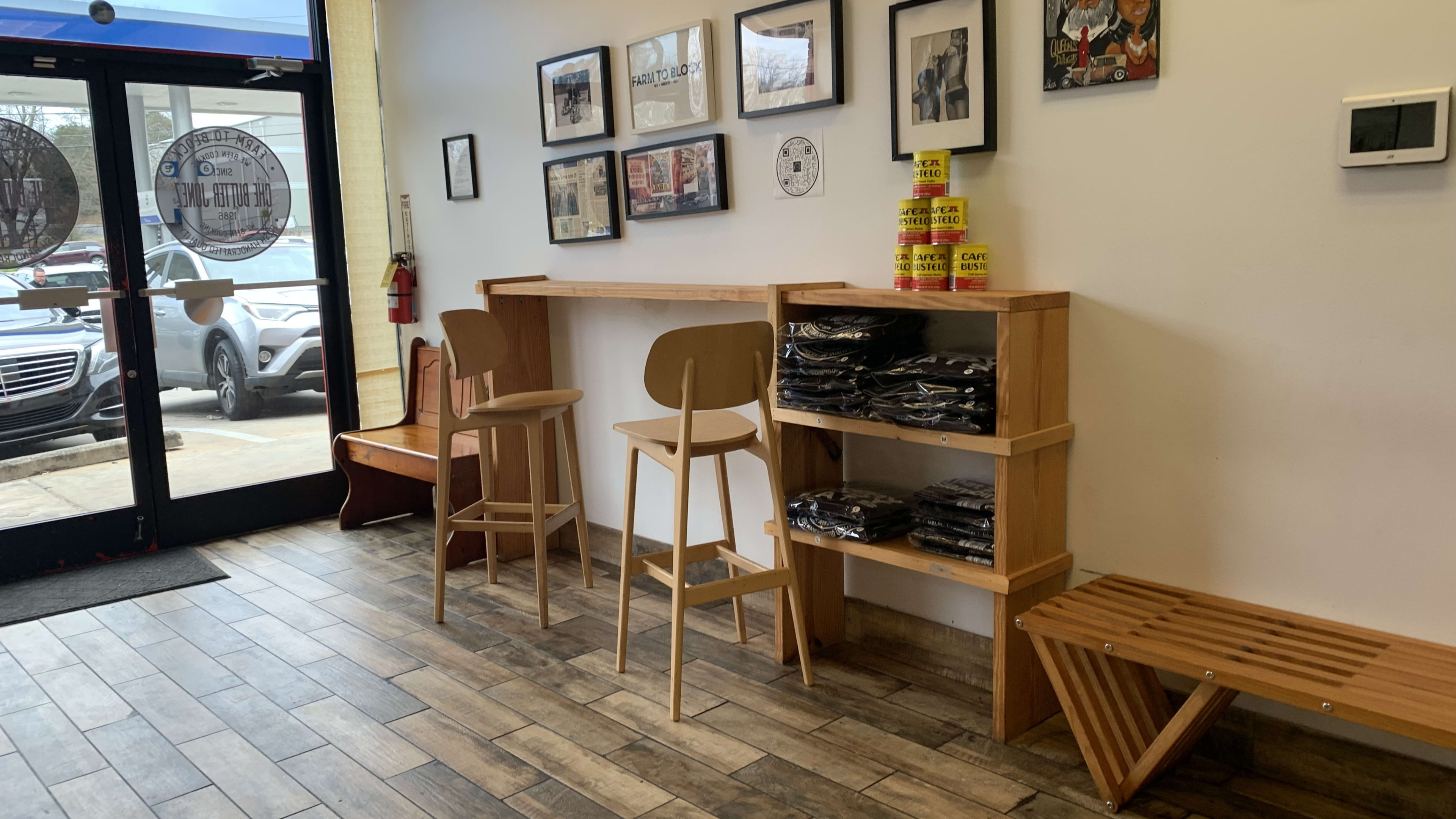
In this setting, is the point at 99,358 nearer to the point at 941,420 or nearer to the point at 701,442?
the point at 701,442

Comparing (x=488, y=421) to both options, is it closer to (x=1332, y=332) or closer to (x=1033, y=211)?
(x=1033, y=211)

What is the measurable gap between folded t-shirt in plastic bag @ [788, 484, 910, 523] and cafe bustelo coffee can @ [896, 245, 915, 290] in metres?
0.58

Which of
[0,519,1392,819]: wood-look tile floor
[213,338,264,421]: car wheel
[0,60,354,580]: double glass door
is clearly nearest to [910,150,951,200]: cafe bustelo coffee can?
[0,519,1392,819]: wood-look tile floor

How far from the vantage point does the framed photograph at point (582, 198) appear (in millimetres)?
3832

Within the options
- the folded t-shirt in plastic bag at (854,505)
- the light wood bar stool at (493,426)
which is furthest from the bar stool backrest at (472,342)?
the folded t-shirt in plastic bag at (854,505)

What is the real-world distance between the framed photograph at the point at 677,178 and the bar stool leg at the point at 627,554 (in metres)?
0.95

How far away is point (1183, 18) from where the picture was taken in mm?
2303

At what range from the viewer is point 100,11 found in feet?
13.8

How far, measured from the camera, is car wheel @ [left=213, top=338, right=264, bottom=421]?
15.4ft

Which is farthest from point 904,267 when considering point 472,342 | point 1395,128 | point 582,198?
point 582,198

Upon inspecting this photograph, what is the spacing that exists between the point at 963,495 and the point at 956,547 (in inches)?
5.4

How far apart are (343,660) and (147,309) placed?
214cm

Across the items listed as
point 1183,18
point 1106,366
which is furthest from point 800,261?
point 1183,18

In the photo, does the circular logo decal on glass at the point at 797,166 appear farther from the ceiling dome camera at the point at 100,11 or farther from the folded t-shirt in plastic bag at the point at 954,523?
the ceiling dome camera at the point at 100,11
